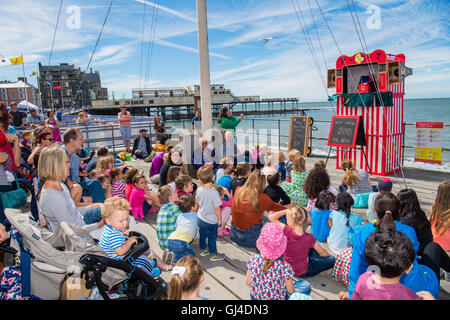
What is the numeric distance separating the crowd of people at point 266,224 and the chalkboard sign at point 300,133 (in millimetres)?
3830

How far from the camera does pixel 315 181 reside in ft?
14.7

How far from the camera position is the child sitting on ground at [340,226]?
3.68m

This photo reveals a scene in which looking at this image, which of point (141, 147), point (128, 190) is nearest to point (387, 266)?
point (128, 190)

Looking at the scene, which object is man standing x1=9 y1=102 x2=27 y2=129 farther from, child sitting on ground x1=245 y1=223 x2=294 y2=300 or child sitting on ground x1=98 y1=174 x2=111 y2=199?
child sitting on ground x1=245 y1=223 x2=294 y2=300

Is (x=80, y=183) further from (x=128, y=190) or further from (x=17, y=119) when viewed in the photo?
(x=17, y=119)

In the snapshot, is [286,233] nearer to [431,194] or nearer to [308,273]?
[308,273]

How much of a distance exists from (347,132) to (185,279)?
6.82m

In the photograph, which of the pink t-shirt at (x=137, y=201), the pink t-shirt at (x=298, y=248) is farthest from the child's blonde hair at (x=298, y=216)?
the pink t-shirt at (x=137, y=201)

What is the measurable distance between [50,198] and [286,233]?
2.39 m

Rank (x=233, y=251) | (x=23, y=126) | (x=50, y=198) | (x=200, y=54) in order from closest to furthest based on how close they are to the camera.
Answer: (x=50, y=198), (x=233, y=251), (x=200, y=54), (x=23, y=126)

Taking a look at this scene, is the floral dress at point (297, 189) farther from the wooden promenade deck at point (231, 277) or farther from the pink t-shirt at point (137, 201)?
the pink t-shirt at point (137, 201)

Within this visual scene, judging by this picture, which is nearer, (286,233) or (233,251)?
(286,233)

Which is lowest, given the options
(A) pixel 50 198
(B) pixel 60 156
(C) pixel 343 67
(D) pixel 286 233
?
(D) pixel 286 233
